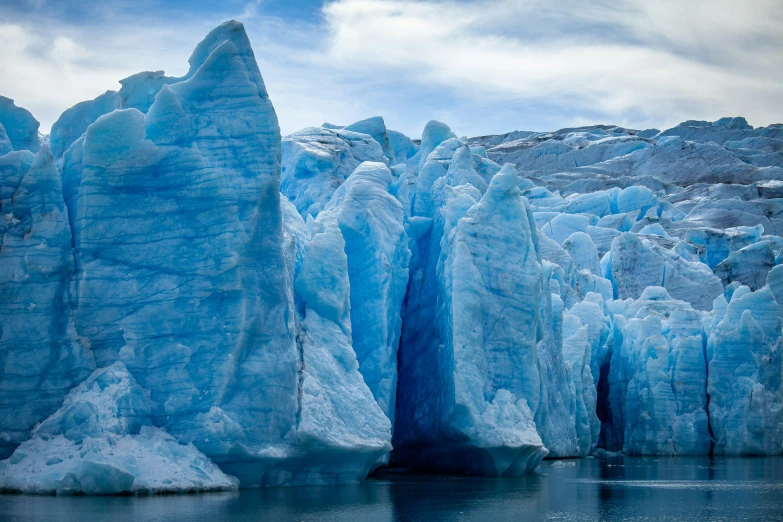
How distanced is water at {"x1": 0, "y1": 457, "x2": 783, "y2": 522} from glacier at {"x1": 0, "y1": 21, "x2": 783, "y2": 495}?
794 millimetres

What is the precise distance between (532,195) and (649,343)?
21938 mm

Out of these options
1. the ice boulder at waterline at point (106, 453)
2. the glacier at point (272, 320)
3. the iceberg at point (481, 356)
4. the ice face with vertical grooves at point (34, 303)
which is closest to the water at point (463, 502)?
the ice boulder at waterline at point (106, 453)

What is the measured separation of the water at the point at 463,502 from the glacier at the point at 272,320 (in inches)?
31.3

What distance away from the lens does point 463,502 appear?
15.4 meters

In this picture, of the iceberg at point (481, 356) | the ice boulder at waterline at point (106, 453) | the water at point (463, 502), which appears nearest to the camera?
the water at point (463, 502)

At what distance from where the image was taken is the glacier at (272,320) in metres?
15.3

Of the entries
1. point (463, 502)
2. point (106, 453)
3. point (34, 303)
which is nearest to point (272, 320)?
point (106, 453)

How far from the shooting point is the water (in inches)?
498

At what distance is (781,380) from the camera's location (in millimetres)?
31453

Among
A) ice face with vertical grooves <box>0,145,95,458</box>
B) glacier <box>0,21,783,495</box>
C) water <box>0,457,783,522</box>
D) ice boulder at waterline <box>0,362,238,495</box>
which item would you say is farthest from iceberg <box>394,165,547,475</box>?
ice face with vertical grooves <box>0,145,95,458</box>

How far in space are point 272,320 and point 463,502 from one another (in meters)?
4.51

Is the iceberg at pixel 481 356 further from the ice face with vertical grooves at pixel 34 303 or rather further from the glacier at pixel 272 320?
the ice face with vertical grooves at pixel 34 303

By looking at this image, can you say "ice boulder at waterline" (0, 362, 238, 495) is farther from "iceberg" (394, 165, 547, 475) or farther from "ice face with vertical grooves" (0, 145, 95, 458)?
"iceberg" (394, 165, 547, 475)

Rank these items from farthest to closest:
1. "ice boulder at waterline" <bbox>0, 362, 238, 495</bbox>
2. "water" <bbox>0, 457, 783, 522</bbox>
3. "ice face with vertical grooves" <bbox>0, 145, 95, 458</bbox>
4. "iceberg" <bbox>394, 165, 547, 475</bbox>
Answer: "iceberg" <bbox>394, 165, 547, 475</bbox> < "ice face with vertical grooves" <bbox>0, 145, 95, 458</bbox> < "ice boulder at waterline" <bbox>0, 362, 238, 495</bbox> < "water" <bbox>0, 457, 783, 522</bbox>
